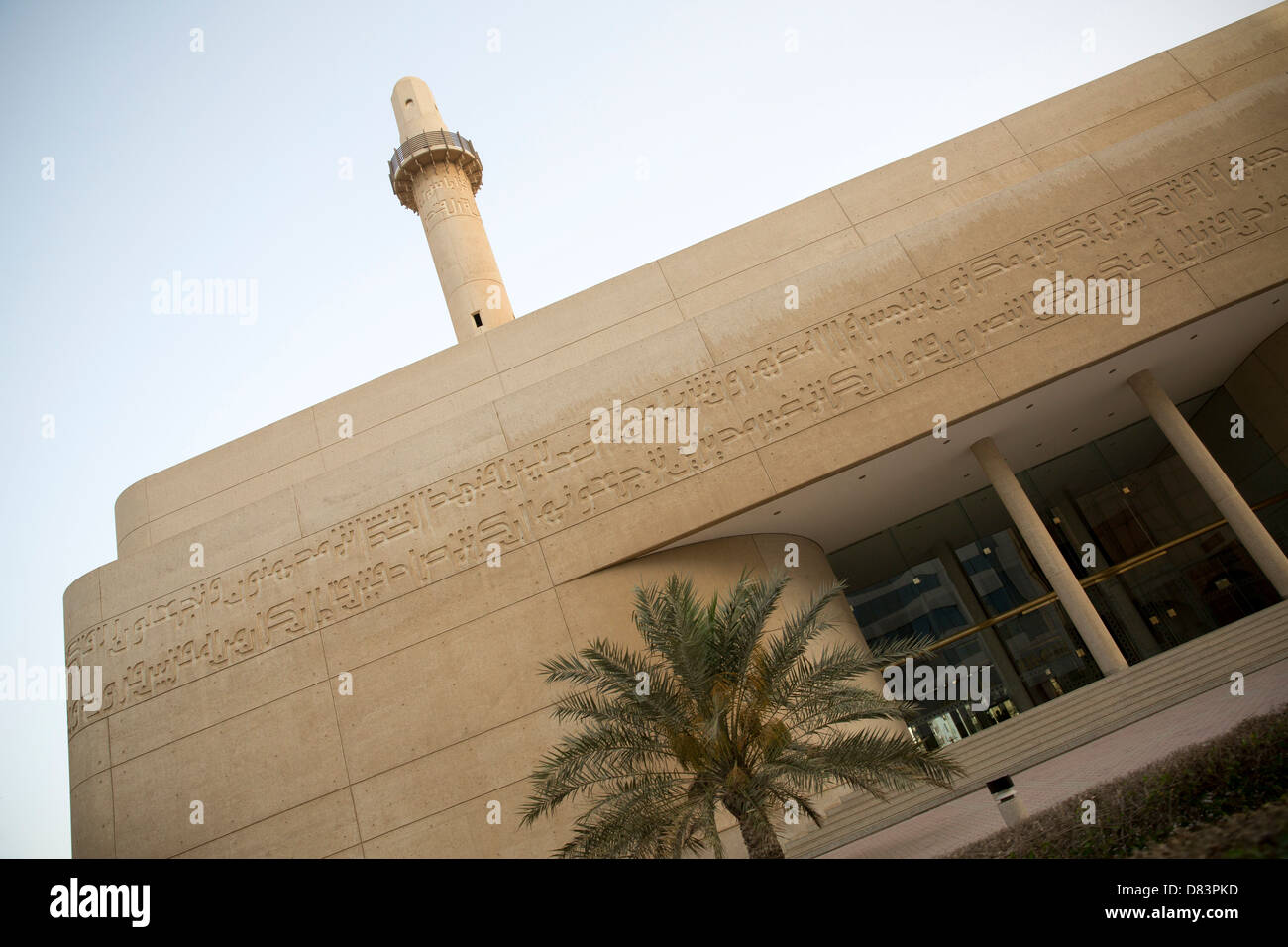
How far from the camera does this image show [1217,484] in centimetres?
1694

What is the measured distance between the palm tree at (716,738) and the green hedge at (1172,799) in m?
2.41

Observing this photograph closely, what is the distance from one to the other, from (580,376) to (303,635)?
743cm

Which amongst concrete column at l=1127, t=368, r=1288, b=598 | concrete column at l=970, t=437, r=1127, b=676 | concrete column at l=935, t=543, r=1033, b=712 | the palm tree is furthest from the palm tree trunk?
concrete column at l=1127, t=368, r=1288, b=598

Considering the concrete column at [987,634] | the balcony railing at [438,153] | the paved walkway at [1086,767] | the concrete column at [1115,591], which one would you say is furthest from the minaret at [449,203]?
the concrete column at [1115,591]

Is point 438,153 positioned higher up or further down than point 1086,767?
higher up

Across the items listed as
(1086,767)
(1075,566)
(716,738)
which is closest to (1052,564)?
(1075,566)

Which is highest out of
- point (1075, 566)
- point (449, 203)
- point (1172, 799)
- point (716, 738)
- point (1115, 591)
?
point (449, 203)

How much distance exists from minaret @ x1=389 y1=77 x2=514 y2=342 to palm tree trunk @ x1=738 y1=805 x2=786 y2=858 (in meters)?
14.6

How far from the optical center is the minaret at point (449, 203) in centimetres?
2281

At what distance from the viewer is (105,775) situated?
645 inches

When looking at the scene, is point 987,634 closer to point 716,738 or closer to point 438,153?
point 716,738

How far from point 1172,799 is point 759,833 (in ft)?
15.2
